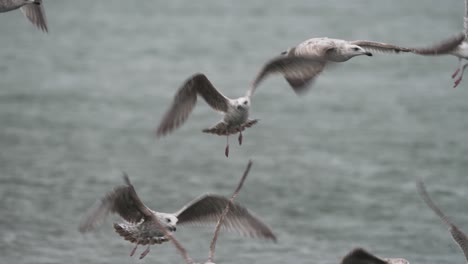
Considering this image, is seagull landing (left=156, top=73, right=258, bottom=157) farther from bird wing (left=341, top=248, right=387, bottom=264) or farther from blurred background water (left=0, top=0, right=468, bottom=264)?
blurred background water (left=0, top=0, right=468, bottom=264)

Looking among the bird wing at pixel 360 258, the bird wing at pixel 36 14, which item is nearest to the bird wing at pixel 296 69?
the bird wing at pixel 360 258

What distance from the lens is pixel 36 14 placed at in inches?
511

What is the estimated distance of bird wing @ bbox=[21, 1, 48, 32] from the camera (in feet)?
42.0

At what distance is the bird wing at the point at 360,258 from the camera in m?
9.82

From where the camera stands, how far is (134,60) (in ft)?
105

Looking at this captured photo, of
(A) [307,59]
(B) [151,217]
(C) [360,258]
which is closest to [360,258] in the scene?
(C) [360,258]

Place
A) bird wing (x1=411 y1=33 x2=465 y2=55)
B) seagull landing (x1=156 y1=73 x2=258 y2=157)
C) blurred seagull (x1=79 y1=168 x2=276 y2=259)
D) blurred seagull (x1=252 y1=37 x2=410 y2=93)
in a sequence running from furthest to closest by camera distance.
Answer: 1. seagull landing (x1=156 y1=73 x2=258 y2=157)
2. bird wing (x1=411 y1=33 x2=465 y2=55)
3. blurred seagull (x1=252 y1=37 x2=410 y2=93)
4. blurred seagull (x1=79 y1=168 x2=276 y2=259)

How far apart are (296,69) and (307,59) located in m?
0.27

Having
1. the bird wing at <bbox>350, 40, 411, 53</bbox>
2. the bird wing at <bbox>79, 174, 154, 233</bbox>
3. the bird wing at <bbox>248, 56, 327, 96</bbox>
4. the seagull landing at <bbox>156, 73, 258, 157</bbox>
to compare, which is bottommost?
the bird wing at <bbox>79, 174, 154, 233</bbox>

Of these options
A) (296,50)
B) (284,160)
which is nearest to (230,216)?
(296,50)

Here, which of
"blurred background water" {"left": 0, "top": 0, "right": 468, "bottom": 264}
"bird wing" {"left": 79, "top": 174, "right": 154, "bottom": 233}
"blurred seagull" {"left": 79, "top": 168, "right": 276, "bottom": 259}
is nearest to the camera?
"bird wing" {"left": 79, "top": 174, "right": 154, "bottom": 233}

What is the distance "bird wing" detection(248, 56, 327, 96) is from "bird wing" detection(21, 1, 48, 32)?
9.65 ft

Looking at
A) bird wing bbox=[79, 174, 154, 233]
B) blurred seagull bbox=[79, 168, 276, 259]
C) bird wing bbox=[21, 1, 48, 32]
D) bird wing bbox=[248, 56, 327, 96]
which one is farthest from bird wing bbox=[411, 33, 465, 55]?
bird wing bbox=[21, 1, 48, 32]

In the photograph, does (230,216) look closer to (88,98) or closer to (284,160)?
(284,160)
